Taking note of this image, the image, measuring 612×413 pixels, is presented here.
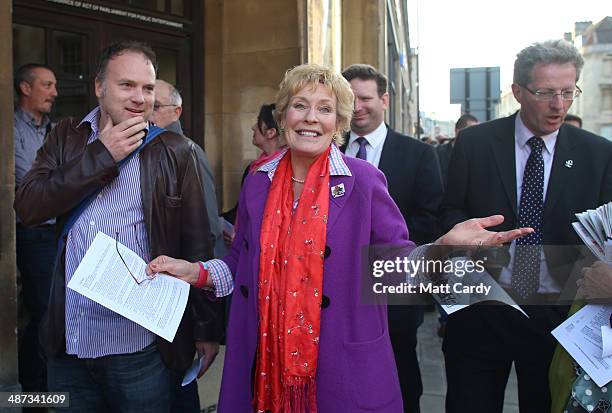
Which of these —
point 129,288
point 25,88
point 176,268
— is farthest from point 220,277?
point 25,88

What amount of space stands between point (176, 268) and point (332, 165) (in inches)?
29.2

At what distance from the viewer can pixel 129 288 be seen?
221 centimetres

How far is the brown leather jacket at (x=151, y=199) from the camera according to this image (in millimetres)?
2225

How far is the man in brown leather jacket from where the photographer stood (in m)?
2.26

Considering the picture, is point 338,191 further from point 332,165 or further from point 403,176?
point 403,176

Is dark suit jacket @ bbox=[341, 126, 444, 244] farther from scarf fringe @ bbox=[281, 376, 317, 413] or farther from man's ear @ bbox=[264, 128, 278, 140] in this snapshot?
scarf fringe @ bbox=[281, 376, 317, 413]

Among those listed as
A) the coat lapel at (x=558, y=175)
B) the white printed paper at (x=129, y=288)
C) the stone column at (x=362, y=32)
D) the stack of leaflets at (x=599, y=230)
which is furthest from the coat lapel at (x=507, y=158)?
the stone column at (x=362, y=32)

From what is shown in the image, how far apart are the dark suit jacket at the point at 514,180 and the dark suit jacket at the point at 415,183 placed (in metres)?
0.37

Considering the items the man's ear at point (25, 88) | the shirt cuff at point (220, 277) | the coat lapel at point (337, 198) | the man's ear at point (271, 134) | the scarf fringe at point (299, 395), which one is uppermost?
the man's ear at point (25, 88)

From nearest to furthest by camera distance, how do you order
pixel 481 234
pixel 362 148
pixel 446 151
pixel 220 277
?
pixel 481 234 < pixel 220 277 < pixel 362 148 < pixel 446 151

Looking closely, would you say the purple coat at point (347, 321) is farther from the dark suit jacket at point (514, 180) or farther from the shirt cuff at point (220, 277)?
the dark suit jacket at point (514, 180)

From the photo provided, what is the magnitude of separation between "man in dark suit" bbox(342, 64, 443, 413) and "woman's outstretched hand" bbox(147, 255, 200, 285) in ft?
4.39

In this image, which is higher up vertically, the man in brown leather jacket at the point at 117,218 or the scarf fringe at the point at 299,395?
the man in brown leather jacket at the point at 117,218

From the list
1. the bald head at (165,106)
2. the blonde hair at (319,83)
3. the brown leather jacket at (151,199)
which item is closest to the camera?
the brown leather jacket at (151,199)
